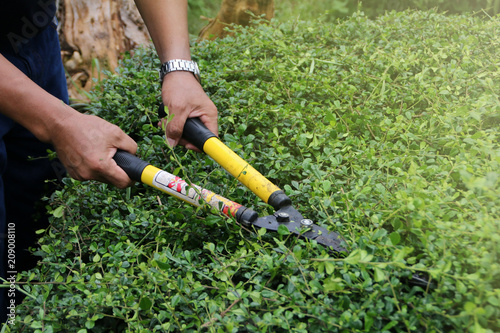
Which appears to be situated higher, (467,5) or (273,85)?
(467,5)

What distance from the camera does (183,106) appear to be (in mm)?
1706

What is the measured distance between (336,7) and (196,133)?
416cm

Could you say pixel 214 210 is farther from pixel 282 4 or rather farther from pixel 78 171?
pixel 282 4

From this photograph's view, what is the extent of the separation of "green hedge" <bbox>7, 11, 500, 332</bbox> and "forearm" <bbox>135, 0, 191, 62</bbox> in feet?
0.89

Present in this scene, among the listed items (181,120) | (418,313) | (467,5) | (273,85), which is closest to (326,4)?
(467,5)

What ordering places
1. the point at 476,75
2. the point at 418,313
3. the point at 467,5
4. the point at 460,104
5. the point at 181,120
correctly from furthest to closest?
1. the point at 467,5
2. the point at 476,75
3. the point at 460,104
4. the point at 181,120
5. the point at 418,313

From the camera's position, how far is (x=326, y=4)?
544 cm

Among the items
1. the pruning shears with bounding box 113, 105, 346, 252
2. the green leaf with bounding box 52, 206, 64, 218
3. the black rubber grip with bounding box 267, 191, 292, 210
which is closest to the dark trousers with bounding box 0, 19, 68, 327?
the green leaf with bounding box 52, 206, 64, 218

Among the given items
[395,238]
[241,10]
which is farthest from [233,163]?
[241,10]

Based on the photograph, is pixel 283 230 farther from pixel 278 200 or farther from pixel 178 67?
pixel 178 67

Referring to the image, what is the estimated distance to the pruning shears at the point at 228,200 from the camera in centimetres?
130

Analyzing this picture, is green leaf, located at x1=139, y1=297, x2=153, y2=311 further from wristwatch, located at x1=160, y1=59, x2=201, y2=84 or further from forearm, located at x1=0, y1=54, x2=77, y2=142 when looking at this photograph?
wristwatch, located at x1=160, y1=59, x2=201, y2=84

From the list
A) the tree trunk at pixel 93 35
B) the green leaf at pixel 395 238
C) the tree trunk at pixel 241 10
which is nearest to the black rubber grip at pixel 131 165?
the green leaf at pixel 395 238

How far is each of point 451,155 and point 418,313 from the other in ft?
2.45
